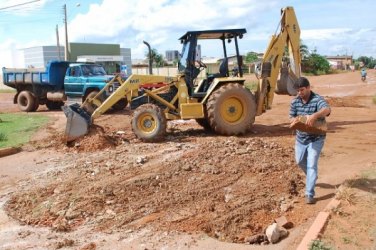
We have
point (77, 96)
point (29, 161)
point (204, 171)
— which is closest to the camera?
point (204, 171)

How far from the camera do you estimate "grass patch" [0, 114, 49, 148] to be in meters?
12.9

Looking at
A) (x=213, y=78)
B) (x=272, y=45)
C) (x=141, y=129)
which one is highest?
(x=272, y=45)

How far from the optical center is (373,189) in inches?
269

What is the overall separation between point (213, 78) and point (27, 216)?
687 centimetres

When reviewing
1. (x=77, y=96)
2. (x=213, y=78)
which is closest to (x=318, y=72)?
(x=77, y=96)

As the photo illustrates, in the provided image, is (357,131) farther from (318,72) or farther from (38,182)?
(318,72)

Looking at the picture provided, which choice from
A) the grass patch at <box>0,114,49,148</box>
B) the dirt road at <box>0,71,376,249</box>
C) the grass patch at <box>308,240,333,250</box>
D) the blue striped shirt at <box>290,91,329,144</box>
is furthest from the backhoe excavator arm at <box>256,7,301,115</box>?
the grass patch at <box>308,240,333,250</box>

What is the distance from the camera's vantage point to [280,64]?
42.7 ft

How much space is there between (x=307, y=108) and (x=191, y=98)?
599 cm

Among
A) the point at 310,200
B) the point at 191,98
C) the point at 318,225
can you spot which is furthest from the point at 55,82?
the point at 318,225

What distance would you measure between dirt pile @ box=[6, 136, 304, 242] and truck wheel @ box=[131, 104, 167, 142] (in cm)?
141

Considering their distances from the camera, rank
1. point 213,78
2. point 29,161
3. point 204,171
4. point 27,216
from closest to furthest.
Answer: point 27,216
point 204,171
point 29,161
point 213,78

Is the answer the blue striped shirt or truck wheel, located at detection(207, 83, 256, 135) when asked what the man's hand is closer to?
the blue striped shirt

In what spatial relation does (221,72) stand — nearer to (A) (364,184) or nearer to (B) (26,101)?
(A) (364,184)
